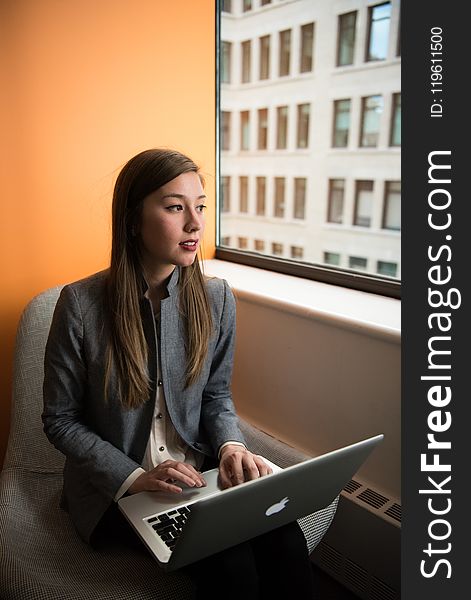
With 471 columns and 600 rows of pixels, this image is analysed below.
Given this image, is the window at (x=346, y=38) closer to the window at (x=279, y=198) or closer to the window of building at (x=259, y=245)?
the window at (x=279, y=198)

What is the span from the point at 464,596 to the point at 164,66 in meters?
1.70

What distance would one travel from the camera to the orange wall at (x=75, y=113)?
1.56m

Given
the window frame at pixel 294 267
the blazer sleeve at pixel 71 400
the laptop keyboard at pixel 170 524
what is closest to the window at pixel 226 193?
the window frame at pixel 294 267

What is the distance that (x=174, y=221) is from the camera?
1182 millimetres

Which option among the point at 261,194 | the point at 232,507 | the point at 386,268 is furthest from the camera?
the point at 261,194

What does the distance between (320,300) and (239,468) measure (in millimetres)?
666

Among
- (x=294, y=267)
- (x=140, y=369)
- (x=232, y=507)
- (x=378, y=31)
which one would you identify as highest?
(x=378, y=31)

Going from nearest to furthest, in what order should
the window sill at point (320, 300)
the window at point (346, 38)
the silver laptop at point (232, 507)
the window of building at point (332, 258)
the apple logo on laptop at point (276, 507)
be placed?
the silver laptop at point (232, 507), the apple logo on laptop at point (276, 507), the window sill at point (320, 300), the window at point (346, 38), the window of building at point (332, 258)

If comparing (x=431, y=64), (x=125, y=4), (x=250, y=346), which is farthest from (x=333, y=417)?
(x=125, y=4)

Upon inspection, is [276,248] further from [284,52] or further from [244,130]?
[284,52]

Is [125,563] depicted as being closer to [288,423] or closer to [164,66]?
[288,423]

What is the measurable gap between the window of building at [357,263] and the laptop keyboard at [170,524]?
3.44ft

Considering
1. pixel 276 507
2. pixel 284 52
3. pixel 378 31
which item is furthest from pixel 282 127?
pixel 276 507

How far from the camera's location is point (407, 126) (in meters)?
1.39
